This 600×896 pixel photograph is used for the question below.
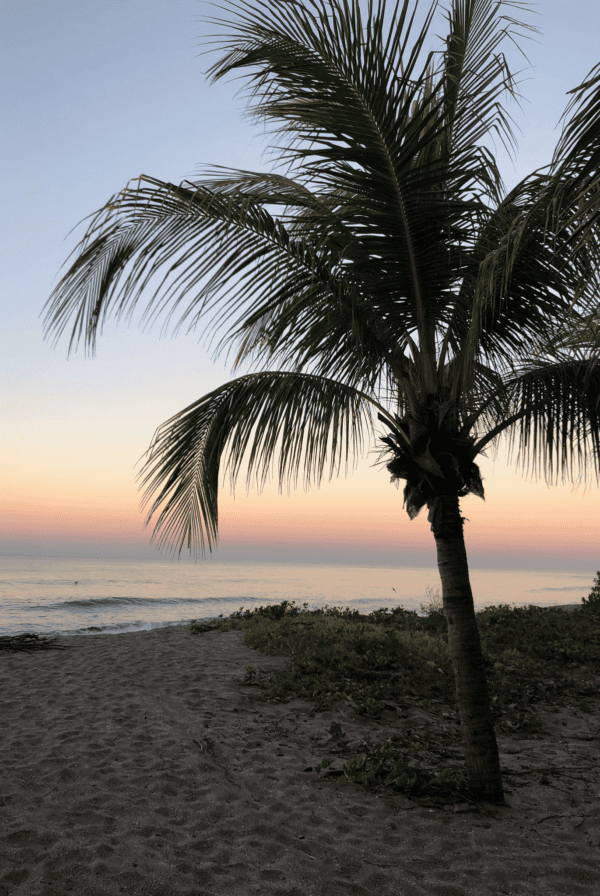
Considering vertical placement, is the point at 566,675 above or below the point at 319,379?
below

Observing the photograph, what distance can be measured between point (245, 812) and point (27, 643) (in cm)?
818

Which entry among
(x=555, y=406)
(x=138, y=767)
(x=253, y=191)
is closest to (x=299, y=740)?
(x=138, y=767)

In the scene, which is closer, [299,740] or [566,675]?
[299,740]

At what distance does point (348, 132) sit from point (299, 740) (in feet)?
19.6

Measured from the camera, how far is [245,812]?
427cm

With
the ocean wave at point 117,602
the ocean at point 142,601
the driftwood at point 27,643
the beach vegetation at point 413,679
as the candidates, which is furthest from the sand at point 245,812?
the ocean wave at point 117,602

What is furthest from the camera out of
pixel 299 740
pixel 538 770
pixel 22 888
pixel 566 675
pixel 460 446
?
pixel 566 675

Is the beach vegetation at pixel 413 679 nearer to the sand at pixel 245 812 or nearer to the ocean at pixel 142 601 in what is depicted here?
the sand at pixel 245 812

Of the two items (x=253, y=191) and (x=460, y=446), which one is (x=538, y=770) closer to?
(x=460, y=446)

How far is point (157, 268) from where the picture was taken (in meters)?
4.50

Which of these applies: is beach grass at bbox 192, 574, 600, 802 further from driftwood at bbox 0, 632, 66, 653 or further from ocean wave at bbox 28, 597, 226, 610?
ocean wave at bbox 28, 597, 226, 610

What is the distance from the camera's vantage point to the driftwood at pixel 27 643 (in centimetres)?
1032

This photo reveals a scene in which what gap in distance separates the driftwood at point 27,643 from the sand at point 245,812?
11.4ft

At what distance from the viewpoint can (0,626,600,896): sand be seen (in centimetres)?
341
